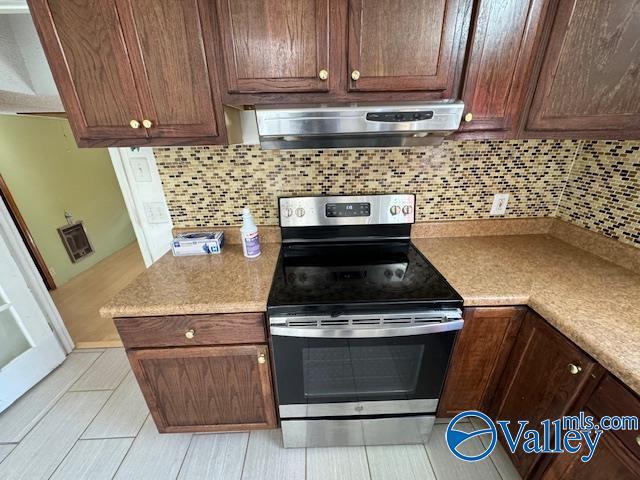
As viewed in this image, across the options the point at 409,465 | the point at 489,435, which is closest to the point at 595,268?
the point at 489,435

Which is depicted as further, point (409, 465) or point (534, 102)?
point (409, 465)

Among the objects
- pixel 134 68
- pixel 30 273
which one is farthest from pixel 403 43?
pixel 30 273

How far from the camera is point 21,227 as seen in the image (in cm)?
247

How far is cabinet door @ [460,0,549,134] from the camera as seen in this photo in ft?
2.93

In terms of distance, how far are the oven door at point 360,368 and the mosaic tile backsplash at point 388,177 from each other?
0.72 metres

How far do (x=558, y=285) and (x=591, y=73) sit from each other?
79 centimetres

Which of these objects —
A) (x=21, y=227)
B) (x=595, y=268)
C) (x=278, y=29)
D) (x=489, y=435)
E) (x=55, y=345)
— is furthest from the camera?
(x=21, y=227)

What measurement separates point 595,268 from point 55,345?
321 centimetres

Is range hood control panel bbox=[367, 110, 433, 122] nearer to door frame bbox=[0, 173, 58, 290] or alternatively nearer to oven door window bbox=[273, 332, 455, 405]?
oven door window bbox=[273, 332, 455, 405]

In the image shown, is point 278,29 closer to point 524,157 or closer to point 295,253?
point 295,253

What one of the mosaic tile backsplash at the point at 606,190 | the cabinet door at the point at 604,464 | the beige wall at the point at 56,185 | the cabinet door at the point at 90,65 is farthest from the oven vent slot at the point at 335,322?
the beige wall at the point at 56,185

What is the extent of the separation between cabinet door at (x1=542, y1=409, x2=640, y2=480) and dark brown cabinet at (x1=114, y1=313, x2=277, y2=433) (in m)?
1.09

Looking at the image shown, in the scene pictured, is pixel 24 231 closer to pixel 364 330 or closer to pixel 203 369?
pixel 203 369

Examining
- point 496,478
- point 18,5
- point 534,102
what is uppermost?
point 18,5
